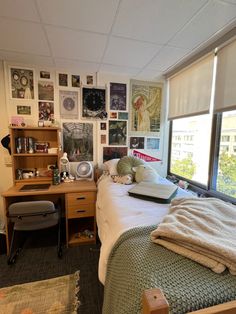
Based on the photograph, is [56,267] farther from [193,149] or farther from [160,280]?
[193,149]

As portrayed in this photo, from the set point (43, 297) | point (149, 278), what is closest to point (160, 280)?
point (149, 278)

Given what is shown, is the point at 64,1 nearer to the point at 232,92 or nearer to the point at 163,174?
the point at 232,92

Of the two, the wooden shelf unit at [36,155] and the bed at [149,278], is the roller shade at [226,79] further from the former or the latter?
the wooden shelf unit at [36,155]

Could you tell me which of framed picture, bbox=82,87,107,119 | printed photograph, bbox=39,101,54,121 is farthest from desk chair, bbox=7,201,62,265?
framed picture, bbox=82,87,107,119

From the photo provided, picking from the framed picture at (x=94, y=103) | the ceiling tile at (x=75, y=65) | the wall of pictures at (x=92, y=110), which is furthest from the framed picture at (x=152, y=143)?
the ceiling tile at (x=75, y=65)

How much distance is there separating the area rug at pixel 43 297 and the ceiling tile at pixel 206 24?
2.40 meters

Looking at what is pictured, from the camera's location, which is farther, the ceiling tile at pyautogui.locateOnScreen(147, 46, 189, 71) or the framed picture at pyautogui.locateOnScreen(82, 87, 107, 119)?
the framed picture at pyautogui.locateOnScreen(82, 87, 107, 119)

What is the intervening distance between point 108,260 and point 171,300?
503mm

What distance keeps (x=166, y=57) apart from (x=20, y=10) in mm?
1472

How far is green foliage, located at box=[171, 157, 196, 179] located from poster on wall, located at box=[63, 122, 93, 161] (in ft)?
4.32

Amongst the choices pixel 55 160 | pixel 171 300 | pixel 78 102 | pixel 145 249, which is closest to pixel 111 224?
pixel 145 249

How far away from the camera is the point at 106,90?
255cm

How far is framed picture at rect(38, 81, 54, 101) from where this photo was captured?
2.34 meters

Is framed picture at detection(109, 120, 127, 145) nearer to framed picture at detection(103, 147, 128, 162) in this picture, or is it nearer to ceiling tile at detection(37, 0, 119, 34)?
framed picture at detection(103, 147, 128, 162)
